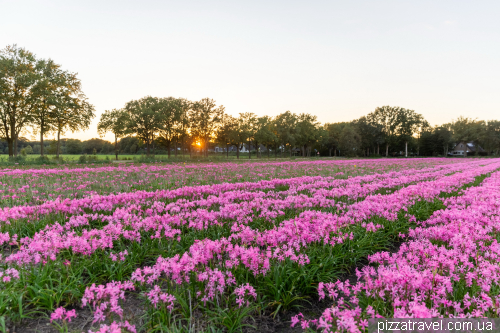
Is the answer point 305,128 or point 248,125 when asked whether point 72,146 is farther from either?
point 305,128

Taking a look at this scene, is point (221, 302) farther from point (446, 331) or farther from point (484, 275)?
point (484, 275)

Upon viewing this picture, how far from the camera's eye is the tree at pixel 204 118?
67500 millimetres

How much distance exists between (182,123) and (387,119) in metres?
95.2

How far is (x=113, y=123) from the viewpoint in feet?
216

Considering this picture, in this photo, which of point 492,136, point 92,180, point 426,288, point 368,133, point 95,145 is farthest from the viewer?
point 95,145

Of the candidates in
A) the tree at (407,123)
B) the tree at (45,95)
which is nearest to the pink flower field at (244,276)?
the tree at (45,95)

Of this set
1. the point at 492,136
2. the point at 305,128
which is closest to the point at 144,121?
the point at 305,128

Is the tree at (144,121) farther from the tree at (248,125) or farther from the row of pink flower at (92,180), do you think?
the row of pink flower at (92,180)

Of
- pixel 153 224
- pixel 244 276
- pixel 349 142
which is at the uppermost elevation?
pixel 349 142

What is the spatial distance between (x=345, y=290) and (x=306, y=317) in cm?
49

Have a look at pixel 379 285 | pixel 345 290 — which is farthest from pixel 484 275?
pixel 345 290

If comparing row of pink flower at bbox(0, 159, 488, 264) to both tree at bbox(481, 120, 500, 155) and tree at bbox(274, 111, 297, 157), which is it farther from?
tree at bbox(481, 120, 500, 155)

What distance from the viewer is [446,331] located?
1748mm

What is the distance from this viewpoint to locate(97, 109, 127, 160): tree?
199 feet
